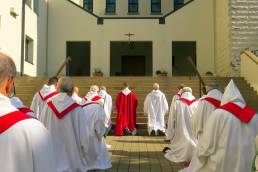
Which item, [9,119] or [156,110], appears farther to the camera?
[156,110]

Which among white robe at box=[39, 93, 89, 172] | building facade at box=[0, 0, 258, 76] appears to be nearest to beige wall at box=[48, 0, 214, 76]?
building facade at box=[0, 0, 258, 76]

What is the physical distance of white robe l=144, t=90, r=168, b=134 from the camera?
16953 mm

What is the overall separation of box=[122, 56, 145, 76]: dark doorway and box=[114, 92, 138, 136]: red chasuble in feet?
57.3

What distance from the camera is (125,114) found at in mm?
17172

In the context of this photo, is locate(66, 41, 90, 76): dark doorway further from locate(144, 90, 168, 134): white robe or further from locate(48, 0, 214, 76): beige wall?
locate(144, 90, 168, 134): white robe

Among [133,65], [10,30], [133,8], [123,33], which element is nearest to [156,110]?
[10,30]

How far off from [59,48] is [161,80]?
10245 millimetres

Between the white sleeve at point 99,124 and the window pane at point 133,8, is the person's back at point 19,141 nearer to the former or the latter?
the white sleeve at point 99,124

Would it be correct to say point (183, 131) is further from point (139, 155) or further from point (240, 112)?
point (240, 112)

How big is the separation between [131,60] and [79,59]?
4129 mm

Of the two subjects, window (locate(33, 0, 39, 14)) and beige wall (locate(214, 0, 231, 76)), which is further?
window (locate(33, 0, 39, 14))

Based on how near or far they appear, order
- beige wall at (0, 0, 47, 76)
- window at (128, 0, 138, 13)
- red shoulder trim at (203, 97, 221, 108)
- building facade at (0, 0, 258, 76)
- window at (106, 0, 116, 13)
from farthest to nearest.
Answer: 1. window at (128, 0, 138, 13)
2. window at (106, 0, 116, 13)
3. building facade at (0, 0, 258, 76)
4. beige wall at (0, 0, 47, 76)
5. red shoulder trim at (203, 97, 221, 108)

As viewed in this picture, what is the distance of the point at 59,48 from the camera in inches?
1187

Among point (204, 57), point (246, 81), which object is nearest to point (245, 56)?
point (246, 81)
